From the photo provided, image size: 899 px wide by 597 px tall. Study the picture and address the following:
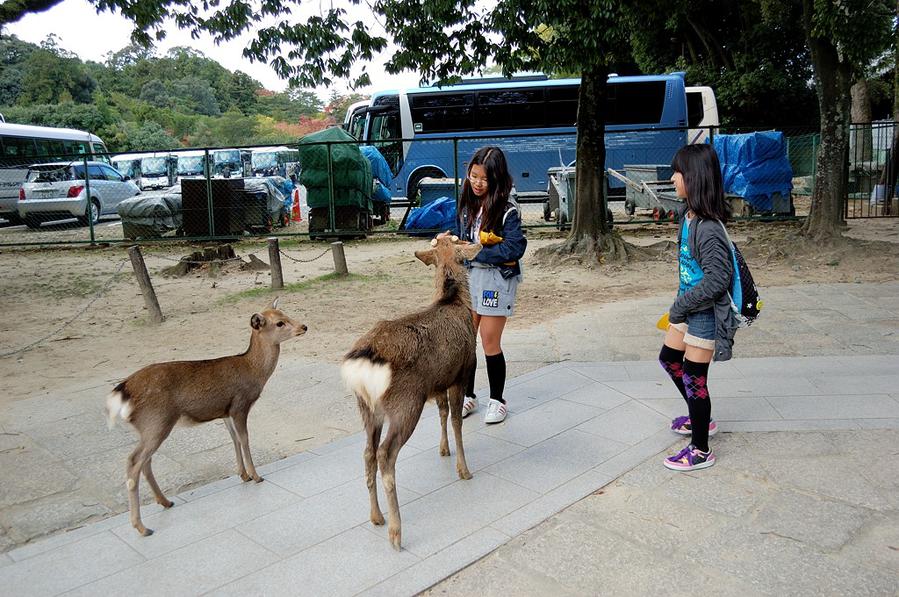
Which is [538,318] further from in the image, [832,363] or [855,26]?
[855,26]

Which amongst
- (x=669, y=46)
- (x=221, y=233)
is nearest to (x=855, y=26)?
(x=221, y=233)

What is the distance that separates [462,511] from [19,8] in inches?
380

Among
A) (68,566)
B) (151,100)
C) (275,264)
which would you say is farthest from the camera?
(151,100)

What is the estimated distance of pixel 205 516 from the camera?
11.2 feet

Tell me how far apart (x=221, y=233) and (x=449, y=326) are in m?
12.1

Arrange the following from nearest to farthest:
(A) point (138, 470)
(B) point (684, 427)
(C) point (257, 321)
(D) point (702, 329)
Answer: (A) point (138, 470) < (D) point (702, 329) < (C) point (257, 321) < (B) point (684, 427)

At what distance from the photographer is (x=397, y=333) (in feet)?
10.7

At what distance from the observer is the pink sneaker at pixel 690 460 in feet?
12.0

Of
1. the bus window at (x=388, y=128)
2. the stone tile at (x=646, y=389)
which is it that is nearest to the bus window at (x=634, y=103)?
the bus window at (x=388, y=128)

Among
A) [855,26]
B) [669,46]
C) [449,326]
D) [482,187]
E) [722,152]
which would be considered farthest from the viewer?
[669,46]

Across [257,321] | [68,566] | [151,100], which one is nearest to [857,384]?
[257,321]

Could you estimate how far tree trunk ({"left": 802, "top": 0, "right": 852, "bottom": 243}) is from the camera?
1073cm

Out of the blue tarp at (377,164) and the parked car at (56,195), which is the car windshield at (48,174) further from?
the blue tarp at (377,164)

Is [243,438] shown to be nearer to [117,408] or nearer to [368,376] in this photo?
[117,408]
